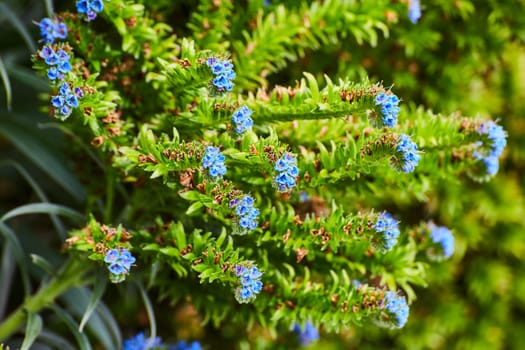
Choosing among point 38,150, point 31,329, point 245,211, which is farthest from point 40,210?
point 245,211

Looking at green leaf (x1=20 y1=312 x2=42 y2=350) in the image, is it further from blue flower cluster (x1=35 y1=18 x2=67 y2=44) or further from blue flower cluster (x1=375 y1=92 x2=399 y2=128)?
blue flower cluster (x1=375 y1=92 x2=399 y2=128)

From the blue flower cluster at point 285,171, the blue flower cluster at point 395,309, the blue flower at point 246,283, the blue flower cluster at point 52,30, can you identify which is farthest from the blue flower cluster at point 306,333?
the blue flower cluster at point 52,30

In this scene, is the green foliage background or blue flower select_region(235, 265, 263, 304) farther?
the green foliage background

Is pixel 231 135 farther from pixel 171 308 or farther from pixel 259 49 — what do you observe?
pixel 171 308

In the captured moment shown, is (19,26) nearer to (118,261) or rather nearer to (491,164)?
(118,261)

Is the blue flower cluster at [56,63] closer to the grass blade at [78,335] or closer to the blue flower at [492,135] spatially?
the grass blade at [78,335]

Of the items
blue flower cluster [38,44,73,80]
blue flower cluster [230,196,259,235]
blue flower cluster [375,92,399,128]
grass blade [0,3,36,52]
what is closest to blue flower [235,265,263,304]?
blue flower cluster [230,196,259,235]
